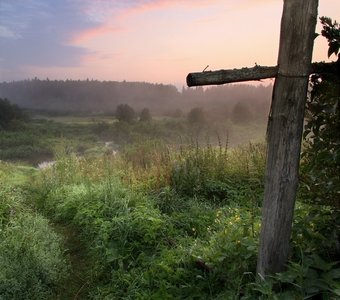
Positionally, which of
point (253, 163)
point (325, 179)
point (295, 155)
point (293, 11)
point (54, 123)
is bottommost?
point (54, 123)

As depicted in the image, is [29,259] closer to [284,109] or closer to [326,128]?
[284,109]

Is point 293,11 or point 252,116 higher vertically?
point 293,11

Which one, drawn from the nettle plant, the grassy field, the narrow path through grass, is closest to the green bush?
the grassy field

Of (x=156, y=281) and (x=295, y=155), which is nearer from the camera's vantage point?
(x=295, y=155)

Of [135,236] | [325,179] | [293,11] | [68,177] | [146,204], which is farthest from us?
[68,177]

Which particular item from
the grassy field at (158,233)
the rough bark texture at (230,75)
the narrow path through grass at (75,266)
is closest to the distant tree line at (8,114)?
the grassy field at (158,233)

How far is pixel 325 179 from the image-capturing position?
11.5 feet

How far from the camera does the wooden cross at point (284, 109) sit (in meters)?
3.27

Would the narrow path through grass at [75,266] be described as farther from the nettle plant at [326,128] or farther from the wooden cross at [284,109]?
the nettle plant at [326,128]

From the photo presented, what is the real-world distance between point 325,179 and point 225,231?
4.94 feet

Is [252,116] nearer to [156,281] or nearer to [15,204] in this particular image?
[15,204]

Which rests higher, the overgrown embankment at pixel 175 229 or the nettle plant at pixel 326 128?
the nettle plant at pixel 326 128

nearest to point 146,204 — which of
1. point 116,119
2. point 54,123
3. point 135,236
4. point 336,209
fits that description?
point 135,236

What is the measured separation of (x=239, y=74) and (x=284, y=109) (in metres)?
0.47
